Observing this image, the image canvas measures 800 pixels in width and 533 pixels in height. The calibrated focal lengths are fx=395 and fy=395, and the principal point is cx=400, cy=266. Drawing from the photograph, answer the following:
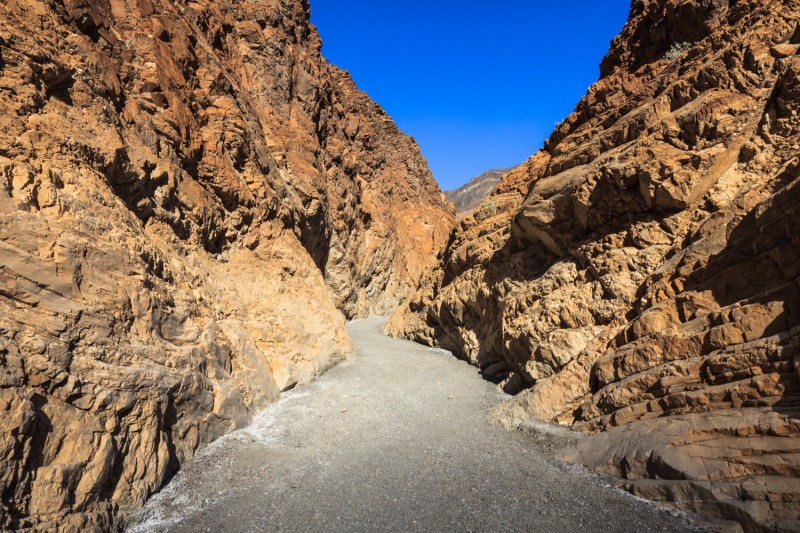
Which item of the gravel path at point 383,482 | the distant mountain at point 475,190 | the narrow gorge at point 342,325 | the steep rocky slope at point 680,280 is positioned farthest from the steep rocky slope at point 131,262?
the distant mountain at point 475,190

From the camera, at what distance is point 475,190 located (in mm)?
128500

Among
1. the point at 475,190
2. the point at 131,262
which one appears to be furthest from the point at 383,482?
the point at 475,190

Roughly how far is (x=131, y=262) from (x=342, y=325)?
414 inches

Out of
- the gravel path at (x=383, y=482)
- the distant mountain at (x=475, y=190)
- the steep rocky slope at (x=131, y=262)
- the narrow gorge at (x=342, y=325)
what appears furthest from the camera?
the distant mountain at (x=475, y=190)

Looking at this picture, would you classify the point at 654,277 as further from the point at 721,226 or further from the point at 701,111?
the point at 701,111

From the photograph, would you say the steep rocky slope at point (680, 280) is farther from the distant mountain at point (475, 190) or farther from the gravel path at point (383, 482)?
the distant mountain at point (475, 190)

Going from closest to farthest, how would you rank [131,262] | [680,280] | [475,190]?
1. [131,262]
2. [680,280]
3. [475,190]

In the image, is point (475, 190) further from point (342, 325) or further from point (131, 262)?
point (131, 262)

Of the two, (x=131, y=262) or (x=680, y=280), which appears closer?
(x=131, y=262)

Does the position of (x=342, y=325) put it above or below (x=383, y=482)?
above

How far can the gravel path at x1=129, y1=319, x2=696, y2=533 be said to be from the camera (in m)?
5.98

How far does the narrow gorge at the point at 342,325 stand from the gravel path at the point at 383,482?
0.19ft

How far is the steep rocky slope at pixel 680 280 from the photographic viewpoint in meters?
5.88


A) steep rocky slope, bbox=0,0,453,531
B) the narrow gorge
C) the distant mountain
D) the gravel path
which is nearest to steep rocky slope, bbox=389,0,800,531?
the narrow gorge
